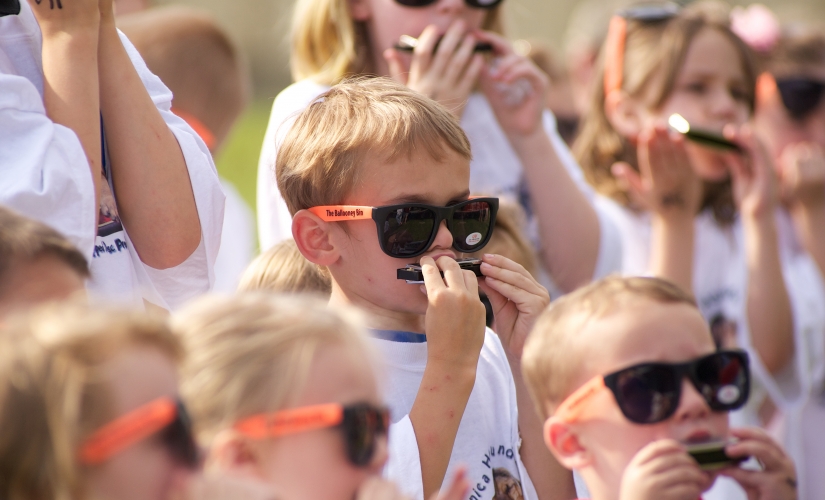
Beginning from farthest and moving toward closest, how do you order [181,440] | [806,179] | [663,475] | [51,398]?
[806,179] < [663,475] < [181,440] < [51,398]

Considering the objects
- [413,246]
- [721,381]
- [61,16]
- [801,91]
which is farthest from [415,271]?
[801,91]

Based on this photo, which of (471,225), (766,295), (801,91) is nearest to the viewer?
(471,225)

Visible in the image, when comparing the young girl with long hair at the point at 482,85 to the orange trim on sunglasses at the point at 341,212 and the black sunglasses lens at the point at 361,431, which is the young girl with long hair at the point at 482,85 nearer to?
the orange trim on sunglasses at the point at 341,212

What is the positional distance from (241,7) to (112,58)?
20.0 meters

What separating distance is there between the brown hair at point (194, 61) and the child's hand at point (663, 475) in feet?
9.78

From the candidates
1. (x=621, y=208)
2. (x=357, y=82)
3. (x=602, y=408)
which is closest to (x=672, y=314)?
(x=602, y=408)

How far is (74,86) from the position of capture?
2.11 meters

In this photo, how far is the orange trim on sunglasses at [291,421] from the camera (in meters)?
1.51

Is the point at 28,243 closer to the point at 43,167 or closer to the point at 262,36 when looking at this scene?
the point at 43,167

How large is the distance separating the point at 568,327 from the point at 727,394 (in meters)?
0.36

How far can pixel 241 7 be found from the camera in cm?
2136

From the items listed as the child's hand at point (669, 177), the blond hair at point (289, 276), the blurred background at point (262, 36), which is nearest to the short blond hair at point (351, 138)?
the blond hair at point (289, 276)

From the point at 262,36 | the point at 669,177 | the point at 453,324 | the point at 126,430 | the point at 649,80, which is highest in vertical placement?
the point at 126,430

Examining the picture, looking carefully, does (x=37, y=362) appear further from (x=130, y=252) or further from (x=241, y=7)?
(x=241, y=7)
